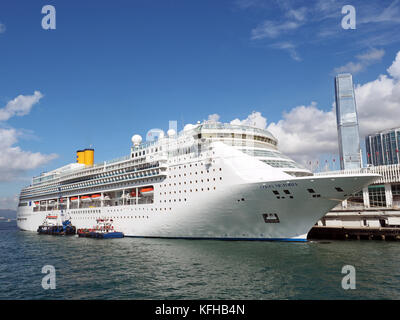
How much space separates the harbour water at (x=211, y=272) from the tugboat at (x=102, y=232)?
31.1 ft

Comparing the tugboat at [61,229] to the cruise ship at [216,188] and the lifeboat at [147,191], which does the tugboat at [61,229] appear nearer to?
the cruise ship at [216,188]

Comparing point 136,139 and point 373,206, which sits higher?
point 136,139

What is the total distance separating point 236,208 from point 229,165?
3581 millimetres

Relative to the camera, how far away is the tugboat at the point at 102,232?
3344 centimetres

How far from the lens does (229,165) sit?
966 inches

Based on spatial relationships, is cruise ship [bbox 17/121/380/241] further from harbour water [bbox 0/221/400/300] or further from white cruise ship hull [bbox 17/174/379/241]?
harbour water [bbox 0/221/400/300]

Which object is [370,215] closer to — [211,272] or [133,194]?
[211,272]

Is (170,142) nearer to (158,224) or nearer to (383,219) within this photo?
(158,224)

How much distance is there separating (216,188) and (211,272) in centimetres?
967

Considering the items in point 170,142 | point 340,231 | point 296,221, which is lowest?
point 340,231

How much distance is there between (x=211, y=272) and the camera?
15.7 metres

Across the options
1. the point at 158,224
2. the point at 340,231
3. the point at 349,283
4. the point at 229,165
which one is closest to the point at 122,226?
the point at 158,224

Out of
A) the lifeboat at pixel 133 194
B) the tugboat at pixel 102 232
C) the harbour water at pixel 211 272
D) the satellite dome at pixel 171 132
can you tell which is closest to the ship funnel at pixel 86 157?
the tugboat at pixel 102 232

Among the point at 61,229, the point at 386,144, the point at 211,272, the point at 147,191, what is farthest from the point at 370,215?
the point at 386,144
